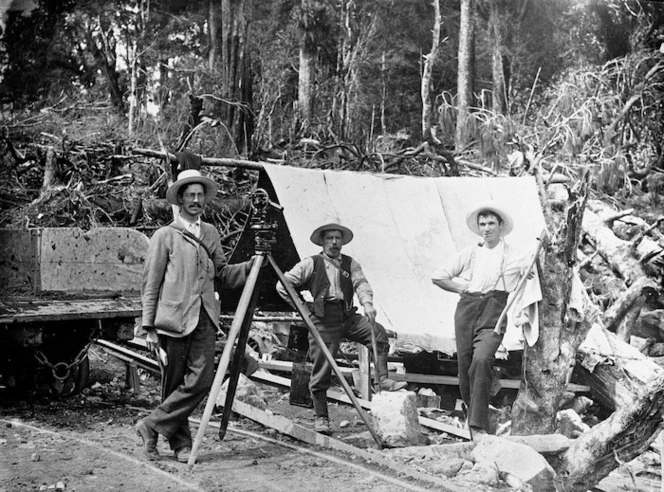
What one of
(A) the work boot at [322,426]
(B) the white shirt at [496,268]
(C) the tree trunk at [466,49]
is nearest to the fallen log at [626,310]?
(B) the white shirt at [496,268]

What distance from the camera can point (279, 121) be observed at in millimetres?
11164

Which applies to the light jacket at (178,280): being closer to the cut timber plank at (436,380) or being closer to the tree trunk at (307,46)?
the cut timber plank at (436,380)

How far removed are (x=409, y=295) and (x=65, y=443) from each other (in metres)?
3.74

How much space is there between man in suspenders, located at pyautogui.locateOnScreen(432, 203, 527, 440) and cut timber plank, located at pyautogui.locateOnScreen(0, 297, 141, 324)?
255 centimetres

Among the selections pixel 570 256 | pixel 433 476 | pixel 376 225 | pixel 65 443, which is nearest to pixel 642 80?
pixel 376 225

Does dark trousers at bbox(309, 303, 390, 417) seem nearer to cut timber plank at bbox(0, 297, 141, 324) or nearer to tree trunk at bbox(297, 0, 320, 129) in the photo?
cut timber plank at bbox(0, 297, 141, 324)

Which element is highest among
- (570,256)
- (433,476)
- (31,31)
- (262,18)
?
(262,18)

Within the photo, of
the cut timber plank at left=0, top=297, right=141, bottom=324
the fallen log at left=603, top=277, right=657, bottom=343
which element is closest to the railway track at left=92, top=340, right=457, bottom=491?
the cut timber plank at left=0, top=297, right=141, bottom=324

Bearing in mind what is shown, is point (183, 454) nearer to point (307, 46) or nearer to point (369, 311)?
point (369, 311)

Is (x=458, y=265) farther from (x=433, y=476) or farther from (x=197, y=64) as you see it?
(x=197, y=64)

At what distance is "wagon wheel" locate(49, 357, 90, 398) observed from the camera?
6.71 meters

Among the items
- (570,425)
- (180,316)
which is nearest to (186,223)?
(180,316)

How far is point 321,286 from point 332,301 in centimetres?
15

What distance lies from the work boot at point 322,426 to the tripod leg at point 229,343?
1275 mm
